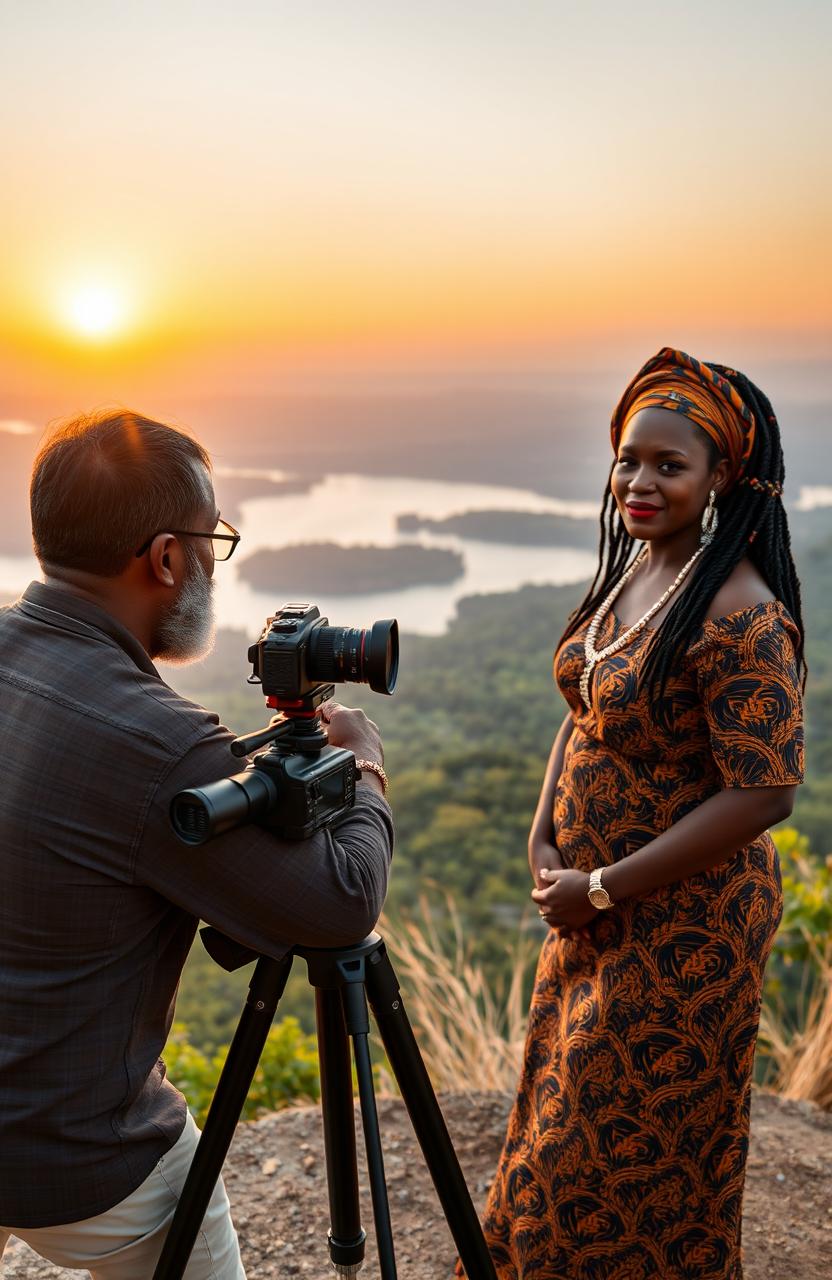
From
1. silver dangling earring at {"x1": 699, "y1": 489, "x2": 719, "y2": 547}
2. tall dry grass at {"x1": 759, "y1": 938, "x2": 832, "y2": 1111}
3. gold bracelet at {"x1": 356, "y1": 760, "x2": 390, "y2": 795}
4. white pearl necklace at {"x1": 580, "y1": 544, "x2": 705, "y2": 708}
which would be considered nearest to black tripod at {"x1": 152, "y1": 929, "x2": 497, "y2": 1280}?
gold bracelet at {"x1": 356, "y1": 760, "x2": 390, "y2": 795}

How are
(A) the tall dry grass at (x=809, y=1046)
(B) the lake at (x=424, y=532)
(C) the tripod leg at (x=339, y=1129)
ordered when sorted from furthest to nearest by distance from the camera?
(B) the lake at (x=424, y=532)
(A) the tall dry grass at (x=809, y=1046)
(C) the tripod leg at (x=339, y=1129)

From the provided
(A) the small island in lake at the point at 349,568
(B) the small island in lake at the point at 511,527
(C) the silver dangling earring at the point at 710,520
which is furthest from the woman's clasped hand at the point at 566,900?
(B) the small island in lake at the point at 511,527

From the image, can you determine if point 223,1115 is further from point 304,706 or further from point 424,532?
point 424,532

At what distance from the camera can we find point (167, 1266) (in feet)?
5.17

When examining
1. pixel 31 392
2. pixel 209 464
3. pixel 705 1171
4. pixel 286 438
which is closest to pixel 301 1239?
pixel 705 1171

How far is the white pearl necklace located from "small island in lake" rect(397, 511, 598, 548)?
42.1ft

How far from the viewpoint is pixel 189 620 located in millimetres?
1630

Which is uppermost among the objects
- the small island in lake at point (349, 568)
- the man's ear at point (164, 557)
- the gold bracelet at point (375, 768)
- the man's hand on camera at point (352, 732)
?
the small island in lake at point (349, 568)

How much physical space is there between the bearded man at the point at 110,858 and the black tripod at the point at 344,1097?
77mm

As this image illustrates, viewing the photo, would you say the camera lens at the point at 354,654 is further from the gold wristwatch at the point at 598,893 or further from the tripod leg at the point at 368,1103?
the gold wristwatch at the point at 598,893

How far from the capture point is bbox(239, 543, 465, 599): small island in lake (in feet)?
38.5

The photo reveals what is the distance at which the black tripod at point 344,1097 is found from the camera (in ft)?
5.18

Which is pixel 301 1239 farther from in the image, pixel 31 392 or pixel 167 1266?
pixel 31 392

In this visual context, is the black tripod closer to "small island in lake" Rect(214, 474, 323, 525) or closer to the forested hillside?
"small island in lake" Rect(214, 474, 323, 525)
